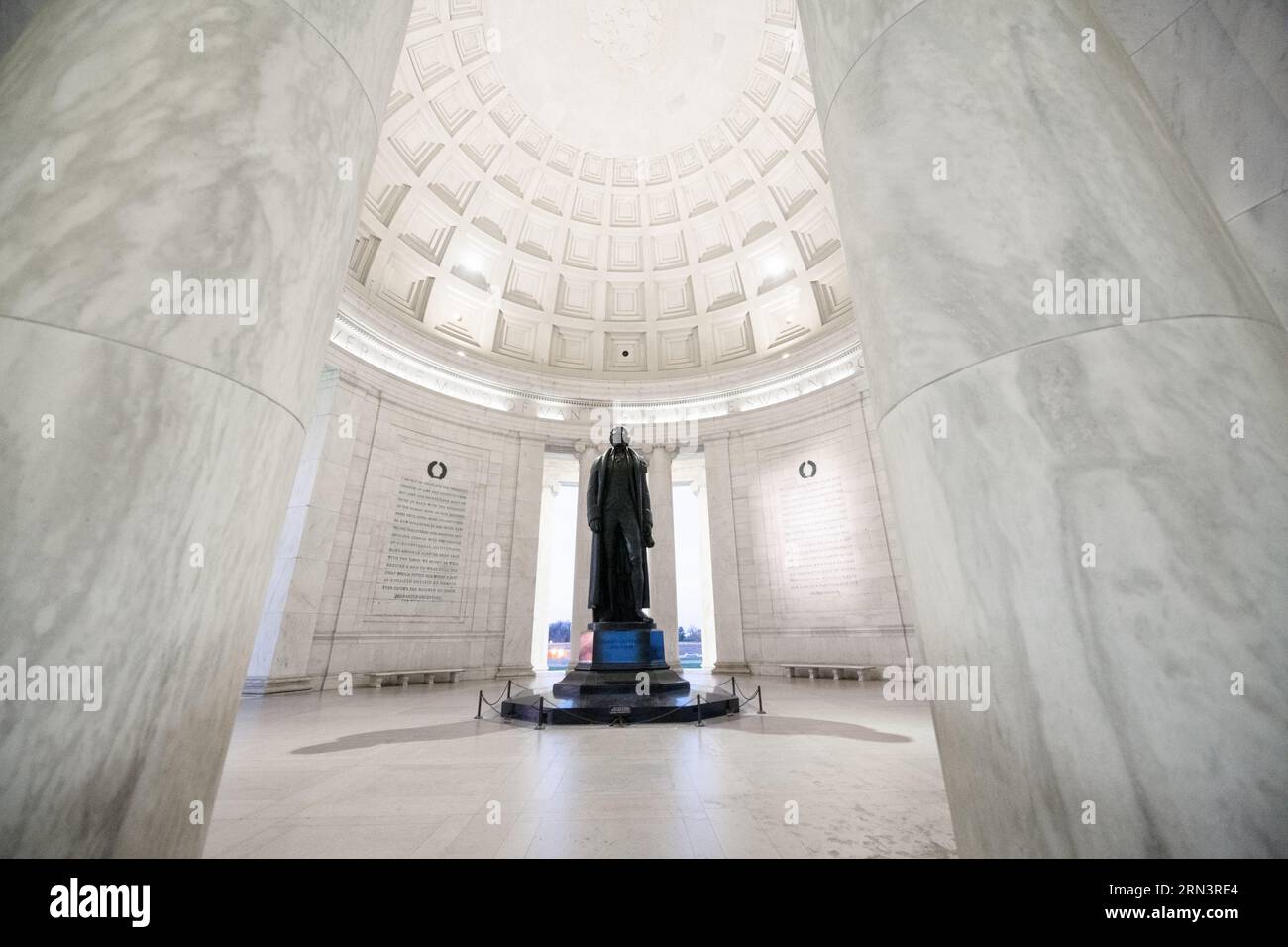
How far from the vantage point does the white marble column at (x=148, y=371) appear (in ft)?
3.71

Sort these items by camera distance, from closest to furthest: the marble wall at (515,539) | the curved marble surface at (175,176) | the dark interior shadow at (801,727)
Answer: the curved marble surface at (175,176) → the dark interior shadow at (801,727) → the marble wall at (515,539)

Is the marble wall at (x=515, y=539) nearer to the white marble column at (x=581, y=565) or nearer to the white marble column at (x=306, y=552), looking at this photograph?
the white marble column at (x=306, y=552)

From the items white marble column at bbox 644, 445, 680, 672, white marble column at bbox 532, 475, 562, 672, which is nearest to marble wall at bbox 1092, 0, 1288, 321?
white marble column at bbox 644, 445, 680, 672

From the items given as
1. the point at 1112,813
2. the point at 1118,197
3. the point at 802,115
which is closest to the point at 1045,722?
the point at 1112,813

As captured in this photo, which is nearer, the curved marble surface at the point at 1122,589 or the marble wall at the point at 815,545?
the curved marble surface at the point at 1122,589

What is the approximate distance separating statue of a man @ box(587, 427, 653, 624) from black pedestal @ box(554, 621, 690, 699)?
366mm

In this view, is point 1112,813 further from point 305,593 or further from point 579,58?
point 579,58

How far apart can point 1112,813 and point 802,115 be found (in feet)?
65.4

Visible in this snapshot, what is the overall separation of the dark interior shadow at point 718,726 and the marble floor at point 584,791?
0.03m

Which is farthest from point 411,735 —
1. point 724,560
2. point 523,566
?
point 724,560

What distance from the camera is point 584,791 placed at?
339cm

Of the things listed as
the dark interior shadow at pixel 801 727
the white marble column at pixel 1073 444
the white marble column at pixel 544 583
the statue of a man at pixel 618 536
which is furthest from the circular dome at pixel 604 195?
the white marble column at pixel 1073 444
